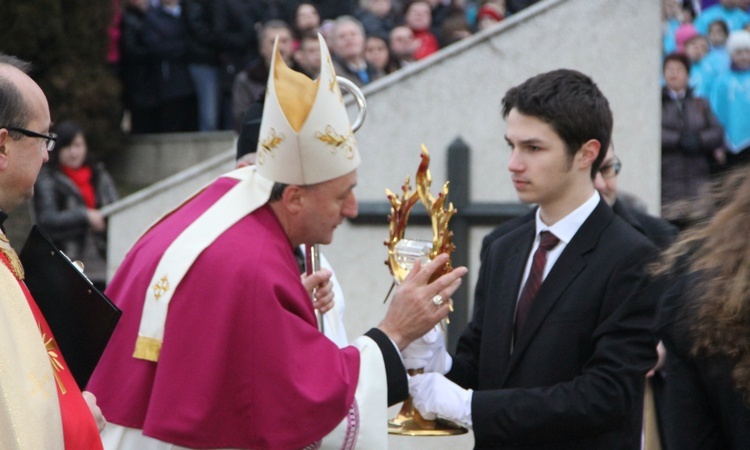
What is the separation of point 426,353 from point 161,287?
3.07 feet

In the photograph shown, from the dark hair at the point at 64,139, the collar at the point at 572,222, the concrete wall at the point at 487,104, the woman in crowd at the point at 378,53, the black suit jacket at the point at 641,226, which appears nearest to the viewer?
the collar at the point at 572,222

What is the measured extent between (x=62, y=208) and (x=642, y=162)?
3887 mm

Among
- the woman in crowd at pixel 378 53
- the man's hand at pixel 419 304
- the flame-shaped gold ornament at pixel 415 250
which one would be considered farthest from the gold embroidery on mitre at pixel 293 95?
the woman in crowd at pixel 378 53

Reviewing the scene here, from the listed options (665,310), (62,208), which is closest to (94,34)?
(62,208)

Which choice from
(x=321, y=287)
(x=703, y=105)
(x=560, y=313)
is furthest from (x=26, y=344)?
(x=703, y=105)

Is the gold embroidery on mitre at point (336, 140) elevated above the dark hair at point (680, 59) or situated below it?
below

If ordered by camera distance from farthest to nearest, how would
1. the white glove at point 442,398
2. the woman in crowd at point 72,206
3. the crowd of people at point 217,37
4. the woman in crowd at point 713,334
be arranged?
the crowd of people at point 217,37, the woman in crowd at point 72,206, the white glove at point 442,398, the woman in crowd at point 713,334

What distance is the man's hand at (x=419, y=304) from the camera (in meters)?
3.86

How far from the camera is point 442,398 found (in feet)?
13.2

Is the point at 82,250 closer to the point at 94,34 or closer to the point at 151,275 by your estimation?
the point at 94,34

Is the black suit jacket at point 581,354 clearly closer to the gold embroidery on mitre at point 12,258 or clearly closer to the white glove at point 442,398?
the white glove at point 442,398

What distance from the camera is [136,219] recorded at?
851cm

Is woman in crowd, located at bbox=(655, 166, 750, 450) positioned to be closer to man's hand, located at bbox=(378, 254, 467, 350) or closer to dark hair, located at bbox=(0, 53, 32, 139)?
man's hand, located at bbox=(378, 254, 467, 350)

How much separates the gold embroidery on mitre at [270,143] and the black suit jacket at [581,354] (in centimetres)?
93
